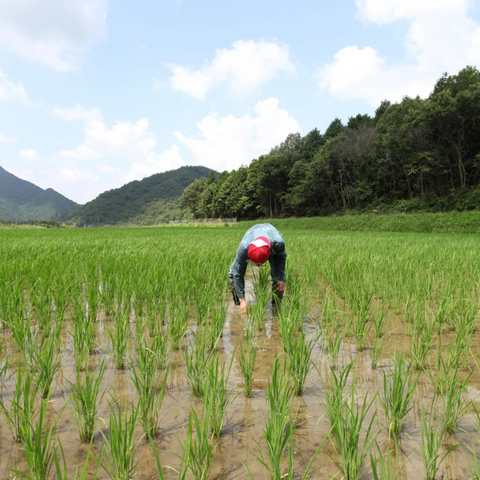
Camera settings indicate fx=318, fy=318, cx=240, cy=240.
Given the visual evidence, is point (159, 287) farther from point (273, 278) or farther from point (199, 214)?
point (199, 214)

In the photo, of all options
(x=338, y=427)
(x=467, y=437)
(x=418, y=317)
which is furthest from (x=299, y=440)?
(x=418, y=317)

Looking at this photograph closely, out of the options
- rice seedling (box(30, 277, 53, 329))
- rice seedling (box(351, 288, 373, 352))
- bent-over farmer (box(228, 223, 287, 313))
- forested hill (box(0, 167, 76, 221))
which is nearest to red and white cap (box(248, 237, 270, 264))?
bent-over farmer (box(228, 223, 287, 313))

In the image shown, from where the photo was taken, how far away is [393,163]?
94.7 feet

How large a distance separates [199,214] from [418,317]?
67.0 meters

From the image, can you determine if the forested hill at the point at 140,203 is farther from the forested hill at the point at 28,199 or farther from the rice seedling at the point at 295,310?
the rice seedling at the point at 295,310

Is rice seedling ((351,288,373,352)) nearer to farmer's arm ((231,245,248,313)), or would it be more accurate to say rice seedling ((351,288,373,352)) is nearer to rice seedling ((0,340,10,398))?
farmer's arm ((231,245,248,313))

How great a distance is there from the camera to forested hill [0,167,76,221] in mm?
152025

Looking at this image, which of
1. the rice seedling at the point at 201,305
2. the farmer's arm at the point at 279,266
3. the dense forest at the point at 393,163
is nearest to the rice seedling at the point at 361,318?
the farmer's arm at the point at 279,266

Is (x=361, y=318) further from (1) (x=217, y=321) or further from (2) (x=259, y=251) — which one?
(1) (x=217, y=321)

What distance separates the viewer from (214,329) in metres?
2.17

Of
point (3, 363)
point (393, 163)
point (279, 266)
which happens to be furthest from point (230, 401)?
point (393, 163)

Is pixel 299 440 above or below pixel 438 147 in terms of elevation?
below

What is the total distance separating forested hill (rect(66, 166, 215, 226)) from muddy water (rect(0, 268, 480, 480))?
8081cm

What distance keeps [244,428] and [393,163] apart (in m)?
31.8
